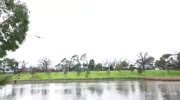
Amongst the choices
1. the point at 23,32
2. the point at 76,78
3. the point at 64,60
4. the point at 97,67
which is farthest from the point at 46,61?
the point at 23,32

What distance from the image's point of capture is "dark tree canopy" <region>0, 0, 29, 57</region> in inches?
338

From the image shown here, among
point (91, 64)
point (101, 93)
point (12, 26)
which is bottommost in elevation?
point (101, 93)

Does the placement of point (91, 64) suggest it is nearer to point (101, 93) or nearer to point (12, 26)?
point (101, 93)

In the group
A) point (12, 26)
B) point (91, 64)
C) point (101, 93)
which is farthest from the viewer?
point (91, 64)

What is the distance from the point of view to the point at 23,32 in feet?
30.0

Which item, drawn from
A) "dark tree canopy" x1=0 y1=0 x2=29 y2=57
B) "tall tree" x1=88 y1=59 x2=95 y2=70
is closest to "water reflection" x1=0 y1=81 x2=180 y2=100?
"dark tree canopy" x1=0 y1=0 x2=29 y2=57

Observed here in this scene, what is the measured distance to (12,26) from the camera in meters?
8.80

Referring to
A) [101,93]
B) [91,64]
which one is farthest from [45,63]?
[101,93]

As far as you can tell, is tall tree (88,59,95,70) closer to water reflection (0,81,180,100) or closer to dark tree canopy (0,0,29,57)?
water reflection (0,81,180,100)

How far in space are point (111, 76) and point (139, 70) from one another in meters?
6.39

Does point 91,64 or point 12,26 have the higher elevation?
point 91,64

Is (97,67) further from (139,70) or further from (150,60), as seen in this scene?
(139,70)

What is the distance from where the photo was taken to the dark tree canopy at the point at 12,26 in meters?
8.58

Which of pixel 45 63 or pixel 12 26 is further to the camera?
pixel 45 63
